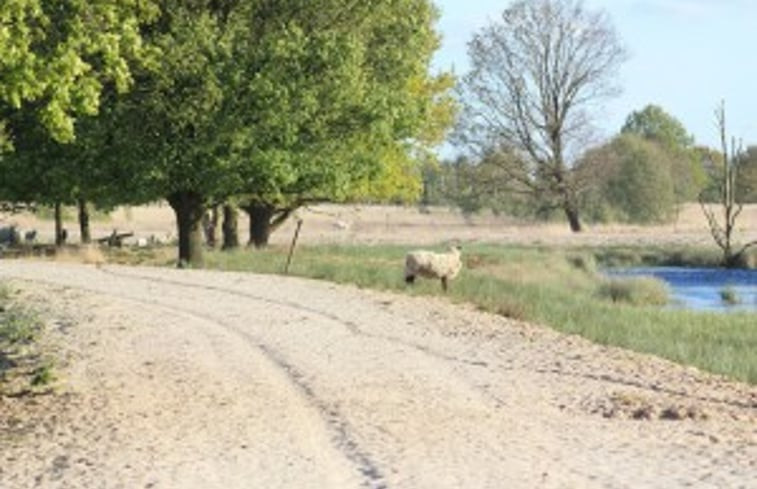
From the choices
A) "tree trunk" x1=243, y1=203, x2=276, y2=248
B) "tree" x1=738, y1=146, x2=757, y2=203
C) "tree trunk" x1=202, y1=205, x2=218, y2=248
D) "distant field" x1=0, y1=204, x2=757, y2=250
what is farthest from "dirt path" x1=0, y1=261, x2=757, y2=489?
"tree" x1=738, y1=146, x2=757, y2=203

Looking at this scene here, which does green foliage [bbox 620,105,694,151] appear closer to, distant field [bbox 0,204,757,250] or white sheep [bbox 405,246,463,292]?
distant field [bbox 0,204,757,250]

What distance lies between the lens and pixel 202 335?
19.1 meters

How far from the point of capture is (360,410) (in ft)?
42.7

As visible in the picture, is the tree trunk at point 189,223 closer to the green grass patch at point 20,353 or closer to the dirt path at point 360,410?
the green grass patch at point 20,353

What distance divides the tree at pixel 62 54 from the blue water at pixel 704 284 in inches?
882

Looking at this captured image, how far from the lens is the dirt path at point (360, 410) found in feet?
33.9

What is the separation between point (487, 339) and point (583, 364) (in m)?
2.78

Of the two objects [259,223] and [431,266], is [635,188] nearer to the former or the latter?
[259,223]

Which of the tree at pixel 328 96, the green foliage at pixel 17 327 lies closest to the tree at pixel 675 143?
the tree at pixel 328 96

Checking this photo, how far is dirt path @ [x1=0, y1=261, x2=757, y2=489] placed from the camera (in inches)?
406

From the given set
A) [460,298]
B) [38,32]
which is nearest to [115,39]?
[38,32]

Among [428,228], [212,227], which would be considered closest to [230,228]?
[212,227]

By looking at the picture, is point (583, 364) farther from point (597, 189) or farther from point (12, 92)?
point (597, 189)

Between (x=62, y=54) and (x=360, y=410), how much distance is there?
5066 mm
